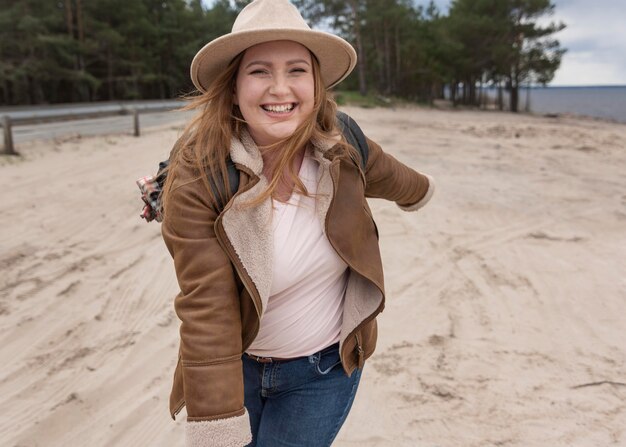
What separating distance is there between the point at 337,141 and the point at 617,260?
4.14m

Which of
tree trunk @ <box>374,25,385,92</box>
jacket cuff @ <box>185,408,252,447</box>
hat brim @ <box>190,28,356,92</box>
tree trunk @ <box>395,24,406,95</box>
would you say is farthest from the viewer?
tree trunk @ <box>395,24,406,95</box>

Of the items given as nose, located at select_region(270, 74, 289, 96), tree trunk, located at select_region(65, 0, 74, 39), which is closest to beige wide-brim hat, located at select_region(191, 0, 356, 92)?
nose, located at select_region(270, 74, 289, 96)

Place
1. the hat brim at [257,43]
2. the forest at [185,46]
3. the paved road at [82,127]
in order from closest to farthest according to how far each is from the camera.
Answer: the hat brim at [257,43] → the paved road at [82,127] → the forest at [185,46]

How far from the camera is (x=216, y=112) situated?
56.5 inches

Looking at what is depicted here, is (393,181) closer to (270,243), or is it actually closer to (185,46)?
(270,243)

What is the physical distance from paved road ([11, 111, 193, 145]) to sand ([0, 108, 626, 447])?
5643mm

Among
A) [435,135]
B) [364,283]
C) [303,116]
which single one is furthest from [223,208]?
[435,135]

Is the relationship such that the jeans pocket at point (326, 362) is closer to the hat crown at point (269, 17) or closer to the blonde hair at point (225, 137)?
the blonde hair at point (225, 137)

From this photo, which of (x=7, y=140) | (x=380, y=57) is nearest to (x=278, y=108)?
Answer: (x=7, y=140)

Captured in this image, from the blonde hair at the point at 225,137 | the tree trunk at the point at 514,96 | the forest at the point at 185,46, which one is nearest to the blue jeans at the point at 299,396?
the blonde hair at the point at 225,137

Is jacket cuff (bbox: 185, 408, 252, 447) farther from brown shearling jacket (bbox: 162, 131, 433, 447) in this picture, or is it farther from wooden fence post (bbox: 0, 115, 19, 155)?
wooden fence post (bbox: 0, 115, 19, 155)

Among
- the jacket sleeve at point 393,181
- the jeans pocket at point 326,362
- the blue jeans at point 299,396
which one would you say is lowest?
the blue jeans at point 299,396

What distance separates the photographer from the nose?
137 cm

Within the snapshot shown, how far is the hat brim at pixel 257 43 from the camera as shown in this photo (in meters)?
1.33
